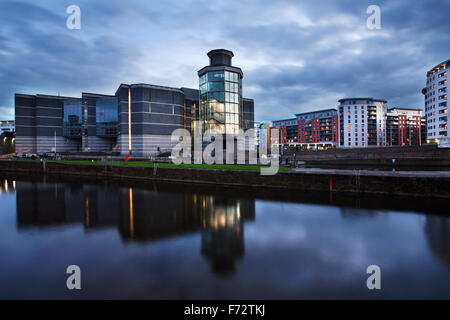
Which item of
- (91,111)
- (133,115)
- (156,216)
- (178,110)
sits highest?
(91,111)

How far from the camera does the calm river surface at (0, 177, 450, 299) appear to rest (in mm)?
6027

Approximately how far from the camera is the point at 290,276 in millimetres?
6566

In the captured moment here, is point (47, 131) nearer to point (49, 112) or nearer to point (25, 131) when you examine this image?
point (25, 131)

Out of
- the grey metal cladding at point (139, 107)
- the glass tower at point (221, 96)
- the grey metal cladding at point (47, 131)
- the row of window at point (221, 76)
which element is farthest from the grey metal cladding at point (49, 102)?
the row of window at point (221, 76)

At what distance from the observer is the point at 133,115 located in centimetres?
6131

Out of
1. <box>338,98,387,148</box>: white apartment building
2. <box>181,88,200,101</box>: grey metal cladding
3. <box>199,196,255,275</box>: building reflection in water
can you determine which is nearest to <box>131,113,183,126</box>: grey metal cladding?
<box>181,88,200,101</box>: grey metal cladding

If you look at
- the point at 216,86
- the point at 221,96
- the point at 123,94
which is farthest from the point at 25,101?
the point at 221,96

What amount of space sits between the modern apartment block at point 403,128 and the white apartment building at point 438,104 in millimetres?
53299

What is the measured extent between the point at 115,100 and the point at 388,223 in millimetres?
74160

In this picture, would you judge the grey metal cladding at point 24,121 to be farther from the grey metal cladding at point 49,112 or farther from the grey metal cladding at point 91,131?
the grey metal cladding at point 91,131

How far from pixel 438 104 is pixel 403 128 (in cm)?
6344

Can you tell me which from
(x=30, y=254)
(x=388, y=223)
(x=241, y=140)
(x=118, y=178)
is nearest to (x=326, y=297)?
(x=388, y=223)

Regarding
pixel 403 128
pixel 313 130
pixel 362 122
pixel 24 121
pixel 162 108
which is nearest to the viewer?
pixel 162 108
